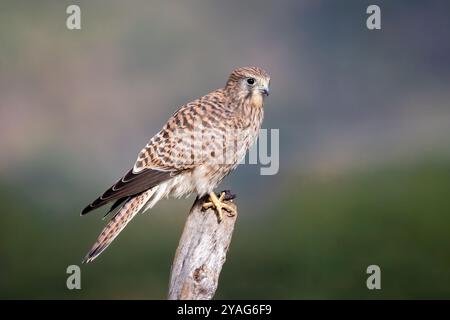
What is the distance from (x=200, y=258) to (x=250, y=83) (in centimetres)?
110

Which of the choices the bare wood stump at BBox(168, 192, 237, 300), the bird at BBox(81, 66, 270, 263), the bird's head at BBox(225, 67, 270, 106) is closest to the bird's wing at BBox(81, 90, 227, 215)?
the bird at BBox(81, 66, 270, 263)

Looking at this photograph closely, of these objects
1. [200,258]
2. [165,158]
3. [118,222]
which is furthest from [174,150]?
[200,258]

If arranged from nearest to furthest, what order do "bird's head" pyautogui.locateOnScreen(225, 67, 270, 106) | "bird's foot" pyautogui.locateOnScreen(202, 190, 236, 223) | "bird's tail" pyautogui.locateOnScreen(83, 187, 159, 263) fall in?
"bird's tail" pyautogui.locateOnScreen(83, 187, 159, 263) < "bird's foot" pyautogui.locateOnScreen(202, 190, 236, 223) < "bird's head" pyautogui.locateOnScreen(225, 67, 270, 106)

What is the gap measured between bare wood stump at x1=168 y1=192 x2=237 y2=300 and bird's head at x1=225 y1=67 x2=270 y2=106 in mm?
740

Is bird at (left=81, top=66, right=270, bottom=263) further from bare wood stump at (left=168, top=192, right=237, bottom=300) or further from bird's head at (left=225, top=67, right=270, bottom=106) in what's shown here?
bare wood stump at (left=168, top=192, right=237, bottom=300)

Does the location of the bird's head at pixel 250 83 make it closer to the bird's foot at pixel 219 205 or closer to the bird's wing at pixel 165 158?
the bird's wing at pixel 165 158

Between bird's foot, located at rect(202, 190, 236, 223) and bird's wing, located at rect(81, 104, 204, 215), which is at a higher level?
bird's wing, located at rect(81, 104, 204, 215)

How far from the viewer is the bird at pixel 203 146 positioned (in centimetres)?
378

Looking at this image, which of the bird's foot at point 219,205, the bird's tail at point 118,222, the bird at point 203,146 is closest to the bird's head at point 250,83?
the bird at point 203,146

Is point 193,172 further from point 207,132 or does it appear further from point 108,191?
point 108,191

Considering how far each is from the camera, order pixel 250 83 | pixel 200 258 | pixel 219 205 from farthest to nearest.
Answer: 1. pixel 250 83
2. pixel 219 205
3. pixel 200 258

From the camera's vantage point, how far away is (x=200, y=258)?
334 centimetres

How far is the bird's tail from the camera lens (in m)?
3.45

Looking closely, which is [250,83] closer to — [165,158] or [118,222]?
[165,158]
